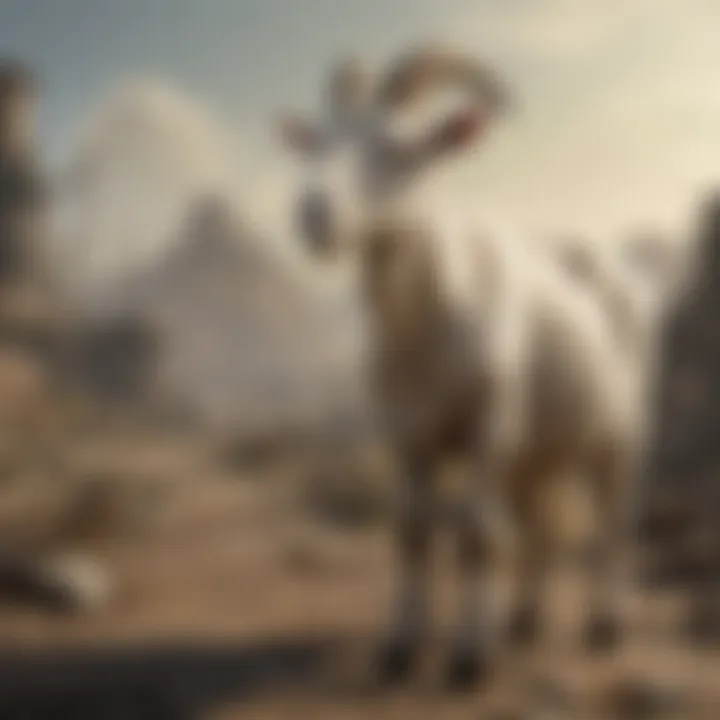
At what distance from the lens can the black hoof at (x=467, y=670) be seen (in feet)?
4.80

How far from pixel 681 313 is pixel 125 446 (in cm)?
75

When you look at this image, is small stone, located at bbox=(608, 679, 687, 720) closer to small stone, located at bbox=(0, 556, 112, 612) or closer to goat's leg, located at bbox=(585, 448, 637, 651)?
goat's leg, located at bbox=(585, 448, 637, 651)

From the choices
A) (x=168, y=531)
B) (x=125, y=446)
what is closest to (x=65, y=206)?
(x=125, y=446)

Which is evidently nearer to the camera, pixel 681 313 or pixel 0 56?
pixel 0 56

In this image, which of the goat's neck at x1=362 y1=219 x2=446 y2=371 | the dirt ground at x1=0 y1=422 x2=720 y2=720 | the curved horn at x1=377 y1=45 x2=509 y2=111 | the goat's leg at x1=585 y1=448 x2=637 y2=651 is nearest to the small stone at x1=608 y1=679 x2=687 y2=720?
the dirt ground at x1=0 y1=422 x2=720 y2=720

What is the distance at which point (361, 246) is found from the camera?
4.68 feet

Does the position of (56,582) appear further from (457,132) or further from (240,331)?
(457,132)

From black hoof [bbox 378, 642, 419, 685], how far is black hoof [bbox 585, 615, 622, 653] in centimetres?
23

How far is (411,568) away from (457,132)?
0.55 metres

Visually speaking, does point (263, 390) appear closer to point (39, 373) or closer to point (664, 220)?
point (39, 373)

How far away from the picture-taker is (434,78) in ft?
4.76

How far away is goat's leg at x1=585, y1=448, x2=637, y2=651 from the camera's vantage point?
154 cm

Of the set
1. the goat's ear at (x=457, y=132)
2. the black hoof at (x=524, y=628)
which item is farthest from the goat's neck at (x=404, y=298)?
the black hoof at (x=524, y=628)

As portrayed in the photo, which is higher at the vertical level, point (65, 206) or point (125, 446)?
point (65, 206)
